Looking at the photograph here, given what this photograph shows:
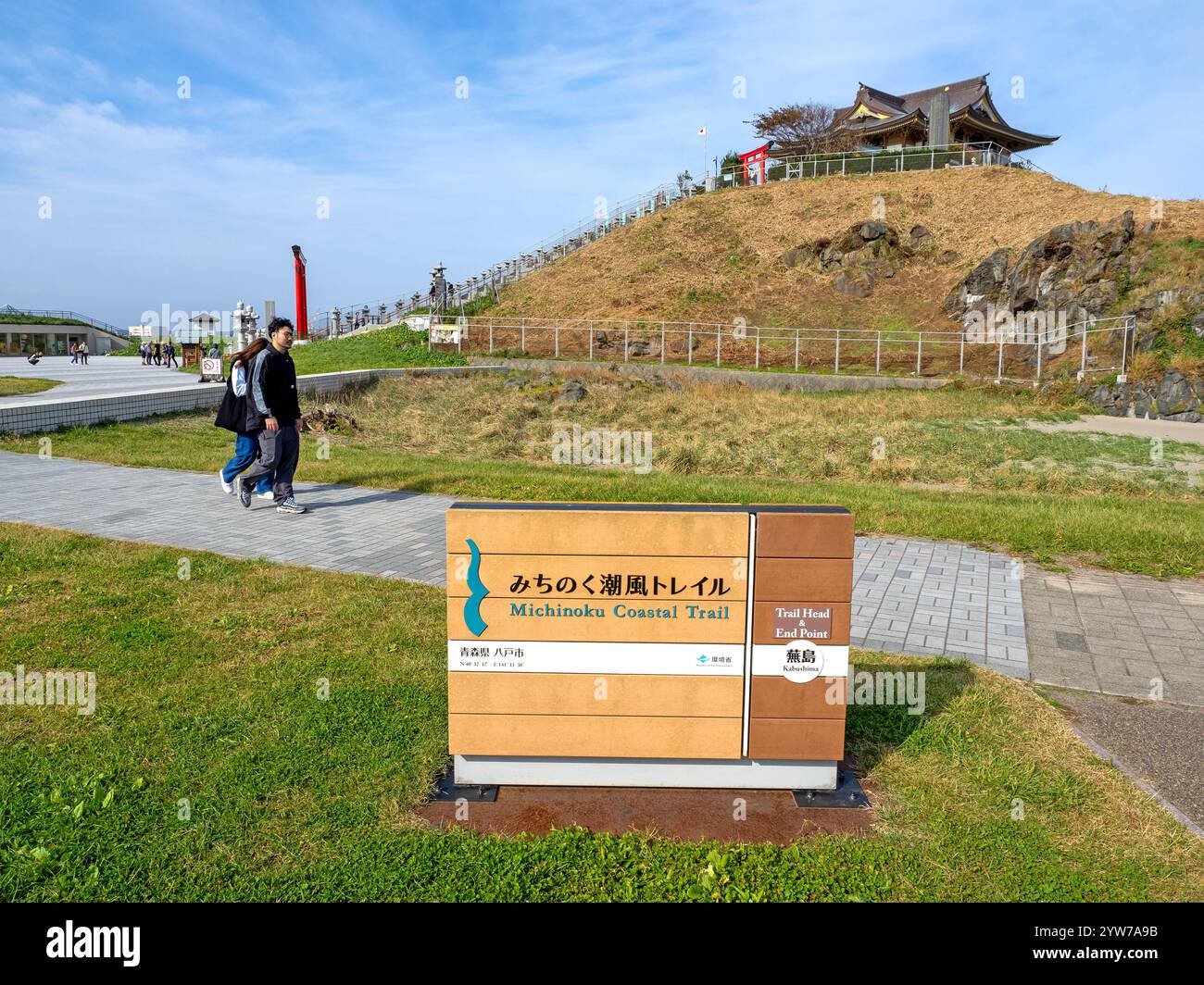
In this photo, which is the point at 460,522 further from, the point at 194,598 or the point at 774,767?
the point at 194,598

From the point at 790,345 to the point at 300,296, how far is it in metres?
23.6

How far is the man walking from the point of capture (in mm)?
9320

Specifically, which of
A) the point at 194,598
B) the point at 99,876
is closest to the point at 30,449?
the point at 194,598

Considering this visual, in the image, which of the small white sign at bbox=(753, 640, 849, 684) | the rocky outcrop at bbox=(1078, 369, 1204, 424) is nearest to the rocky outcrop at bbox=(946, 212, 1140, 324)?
the rocky outcrop at bbox=(1078, 369, 1204, 424)

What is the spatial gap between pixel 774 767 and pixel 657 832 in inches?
28.9

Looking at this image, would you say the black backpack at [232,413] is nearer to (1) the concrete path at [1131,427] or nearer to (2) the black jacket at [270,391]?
(2) the black jacket at [270,391]

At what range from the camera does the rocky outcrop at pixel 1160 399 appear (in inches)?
814

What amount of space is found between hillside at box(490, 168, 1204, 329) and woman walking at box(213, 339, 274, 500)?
109ft

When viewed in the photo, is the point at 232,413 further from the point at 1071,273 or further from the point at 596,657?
the point at 1071,273

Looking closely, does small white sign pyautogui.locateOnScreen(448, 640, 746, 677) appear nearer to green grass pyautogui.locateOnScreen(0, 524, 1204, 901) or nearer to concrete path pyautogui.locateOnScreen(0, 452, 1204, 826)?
green grass pyautogui.locateOnScreen(0, 524, 1204, 901)

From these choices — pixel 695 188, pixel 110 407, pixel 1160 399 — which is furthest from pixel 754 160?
pixel 110 407

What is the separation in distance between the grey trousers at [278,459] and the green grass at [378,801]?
3964 millimetres

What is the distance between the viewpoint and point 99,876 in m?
3.28

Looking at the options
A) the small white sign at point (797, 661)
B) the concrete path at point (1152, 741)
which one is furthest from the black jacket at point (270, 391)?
the concrete path at point (1152, 741)
